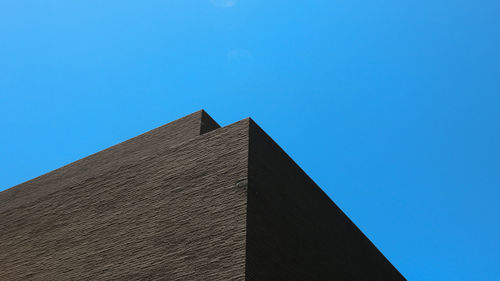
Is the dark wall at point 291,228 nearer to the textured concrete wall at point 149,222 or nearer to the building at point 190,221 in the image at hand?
the building at point 190,221

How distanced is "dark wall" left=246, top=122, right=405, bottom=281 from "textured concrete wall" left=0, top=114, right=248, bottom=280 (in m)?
0.15

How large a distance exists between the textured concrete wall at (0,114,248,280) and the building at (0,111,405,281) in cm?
1

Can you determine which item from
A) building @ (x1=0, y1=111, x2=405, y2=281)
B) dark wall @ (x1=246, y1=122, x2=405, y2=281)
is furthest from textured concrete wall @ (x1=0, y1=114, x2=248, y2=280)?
dark wall @ (x1=246, y1=122, x2=405, y2=281)

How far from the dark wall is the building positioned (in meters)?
0.01

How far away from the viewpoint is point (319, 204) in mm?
5422

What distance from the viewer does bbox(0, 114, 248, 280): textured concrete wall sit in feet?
11.8

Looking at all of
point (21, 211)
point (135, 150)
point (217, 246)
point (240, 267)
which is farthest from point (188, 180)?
point (21, 211)

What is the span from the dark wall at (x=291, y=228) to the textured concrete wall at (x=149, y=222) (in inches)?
5.8

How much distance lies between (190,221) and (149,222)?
439 mm

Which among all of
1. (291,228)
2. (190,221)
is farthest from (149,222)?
(291,228)

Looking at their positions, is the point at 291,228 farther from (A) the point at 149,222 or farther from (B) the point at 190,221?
(A) the point at 149,222

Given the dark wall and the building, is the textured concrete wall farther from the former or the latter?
the dark wall

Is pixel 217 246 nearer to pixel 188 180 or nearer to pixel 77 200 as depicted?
pixel 188 180

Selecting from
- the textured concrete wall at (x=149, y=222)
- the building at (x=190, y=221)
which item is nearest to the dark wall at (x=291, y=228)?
the building at (x=190, y=221)
